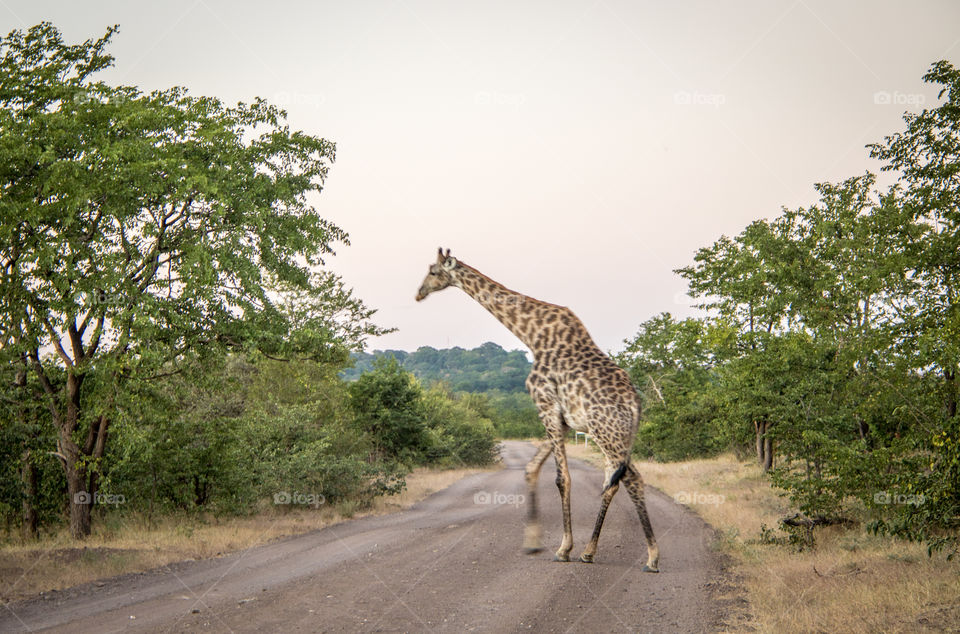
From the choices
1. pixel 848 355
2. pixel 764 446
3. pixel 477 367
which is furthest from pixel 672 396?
pixel 477 367

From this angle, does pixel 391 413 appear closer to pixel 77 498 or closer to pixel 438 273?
pixel 77 498

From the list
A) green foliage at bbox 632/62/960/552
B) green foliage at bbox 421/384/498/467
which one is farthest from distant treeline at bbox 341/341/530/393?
green foliage at bbox 632/62/960/552

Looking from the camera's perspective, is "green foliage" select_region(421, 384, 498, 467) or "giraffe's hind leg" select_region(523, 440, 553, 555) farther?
"green foliage" select_region(421, 384, 498, 467)

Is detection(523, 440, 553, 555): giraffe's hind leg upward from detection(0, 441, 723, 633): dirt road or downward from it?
upward

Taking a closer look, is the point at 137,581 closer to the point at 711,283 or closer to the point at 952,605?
the point at 952,605

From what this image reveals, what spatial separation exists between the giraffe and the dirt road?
911 millimetres

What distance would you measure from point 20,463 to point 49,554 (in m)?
4.37

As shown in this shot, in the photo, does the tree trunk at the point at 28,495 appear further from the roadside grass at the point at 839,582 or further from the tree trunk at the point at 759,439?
the tree trunk at the point at 759,439

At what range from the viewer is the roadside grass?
6824 millimetres

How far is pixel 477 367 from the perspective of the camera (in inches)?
6870

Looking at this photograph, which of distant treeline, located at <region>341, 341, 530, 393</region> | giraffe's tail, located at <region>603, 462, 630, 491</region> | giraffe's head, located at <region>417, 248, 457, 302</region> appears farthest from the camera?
distant treeline, located at <region>341, 341, 530, 393</region>

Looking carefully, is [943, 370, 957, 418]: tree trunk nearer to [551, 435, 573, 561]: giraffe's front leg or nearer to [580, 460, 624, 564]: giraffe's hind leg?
[580, 460, 624, 564]: giraffe's hind leg

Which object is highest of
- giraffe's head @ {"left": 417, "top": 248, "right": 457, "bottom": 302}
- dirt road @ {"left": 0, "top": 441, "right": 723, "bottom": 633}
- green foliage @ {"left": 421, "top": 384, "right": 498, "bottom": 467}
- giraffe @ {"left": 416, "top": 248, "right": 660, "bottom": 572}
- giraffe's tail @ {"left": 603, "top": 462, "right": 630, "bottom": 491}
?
giraffe's head @ {"left": 417, "top": 248, "right": 457, "bottom": 302}

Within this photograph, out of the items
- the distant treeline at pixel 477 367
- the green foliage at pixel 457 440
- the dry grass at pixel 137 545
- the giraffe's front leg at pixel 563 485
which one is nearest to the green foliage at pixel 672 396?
the green foliage at pixel 457 440
